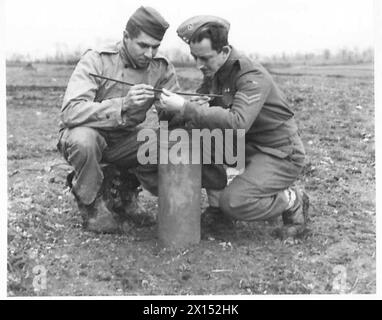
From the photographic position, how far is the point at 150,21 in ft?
15.4

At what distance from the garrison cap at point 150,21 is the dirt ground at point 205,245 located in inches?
51.8

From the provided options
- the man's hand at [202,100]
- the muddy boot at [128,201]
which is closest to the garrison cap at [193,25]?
the man's hand at [202,100]

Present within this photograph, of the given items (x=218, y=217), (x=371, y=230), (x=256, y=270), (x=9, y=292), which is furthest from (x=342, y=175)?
(x=9, y=292)

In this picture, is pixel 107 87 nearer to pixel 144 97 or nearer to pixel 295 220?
pixel 144 97

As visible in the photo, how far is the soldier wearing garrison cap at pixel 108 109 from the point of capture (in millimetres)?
4719

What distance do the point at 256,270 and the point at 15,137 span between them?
9.30 ft

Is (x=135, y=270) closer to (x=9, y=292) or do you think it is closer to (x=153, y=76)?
(x=9, y=292)

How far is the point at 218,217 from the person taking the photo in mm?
5062

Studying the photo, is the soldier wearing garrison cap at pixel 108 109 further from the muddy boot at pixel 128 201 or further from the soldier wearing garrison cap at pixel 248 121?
the soldier wearing garrison cap at pixel 248 121

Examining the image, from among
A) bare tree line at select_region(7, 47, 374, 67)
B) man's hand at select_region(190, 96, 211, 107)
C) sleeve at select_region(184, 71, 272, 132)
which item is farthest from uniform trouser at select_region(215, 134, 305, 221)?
bare tree line at select_region(7, 47, 374, 67)

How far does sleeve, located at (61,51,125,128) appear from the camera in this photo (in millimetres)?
4727

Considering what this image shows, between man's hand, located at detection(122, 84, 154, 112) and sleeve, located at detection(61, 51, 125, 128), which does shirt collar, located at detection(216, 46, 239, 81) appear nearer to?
man's hand, located at detection(122, 84, 154, 112)

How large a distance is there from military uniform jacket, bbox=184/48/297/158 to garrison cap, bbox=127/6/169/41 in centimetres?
46

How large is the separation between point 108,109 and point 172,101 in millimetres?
472
